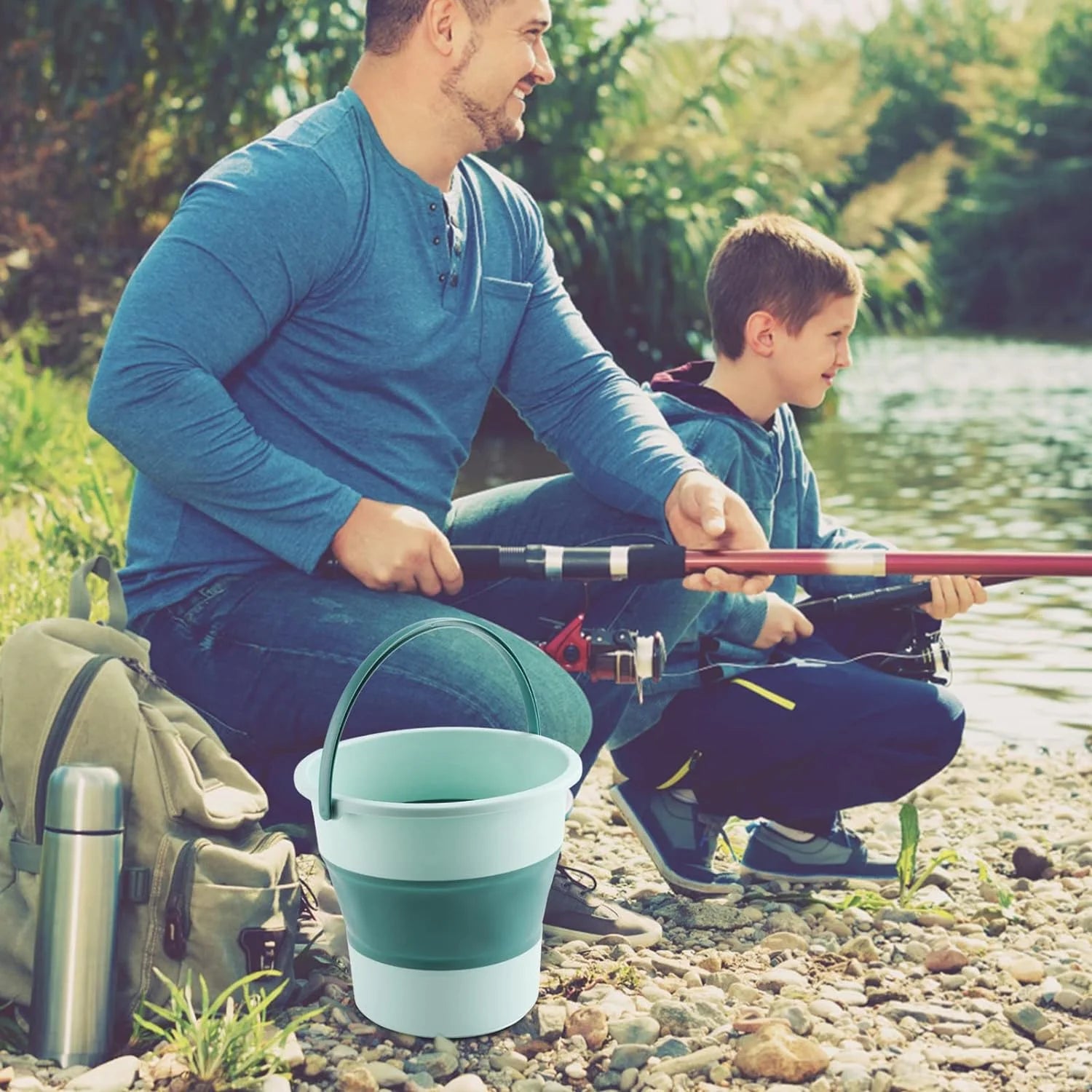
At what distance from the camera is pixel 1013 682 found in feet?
15.2

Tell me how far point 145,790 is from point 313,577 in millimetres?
472

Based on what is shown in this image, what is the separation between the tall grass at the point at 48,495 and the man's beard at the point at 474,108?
1543mm

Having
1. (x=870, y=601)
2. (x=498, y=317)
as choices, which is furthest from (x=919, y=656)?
(x=498, y=317)

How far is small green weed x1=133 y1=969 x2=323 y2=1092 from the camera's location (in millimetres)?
1813

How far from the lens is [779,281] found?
3.18 m

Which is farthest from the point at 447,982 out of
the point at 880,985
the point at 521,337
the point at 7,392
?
the point at 7,392

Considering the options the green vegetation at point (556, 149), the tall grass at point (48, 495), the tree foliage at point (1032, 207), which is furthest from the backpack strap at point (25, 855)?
the tree foliage at point (1032, 207)

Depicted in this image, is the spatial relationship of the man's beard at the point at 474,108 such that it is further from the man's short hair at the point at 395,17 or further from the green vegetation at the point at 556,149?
the green vegetation at the point at 556,149

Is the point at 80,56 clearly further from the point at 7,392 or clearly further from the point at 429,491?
the point at 429,491

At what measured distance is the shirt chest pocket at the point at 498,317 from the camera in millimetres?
2664

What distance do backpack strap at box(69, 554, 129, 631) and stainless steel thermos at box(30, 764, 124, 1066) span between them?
0.32m

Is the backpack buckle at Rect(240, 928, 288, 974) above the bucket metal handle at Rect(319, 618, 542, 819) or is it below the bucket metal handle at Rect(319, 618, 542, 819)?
below

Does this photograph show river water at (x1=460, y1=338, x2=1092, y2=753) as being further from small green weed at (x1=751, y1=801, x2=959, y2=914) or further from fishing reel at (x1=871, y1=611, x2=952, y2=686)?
small green weed at (x1=751, y1=801, x2=959, y2=914)

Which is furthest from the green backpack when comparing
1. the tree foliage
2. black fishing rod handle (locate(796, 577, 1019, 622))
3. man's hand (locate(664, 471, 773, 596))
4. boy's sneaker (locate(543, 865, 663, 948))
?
the tree foliage
